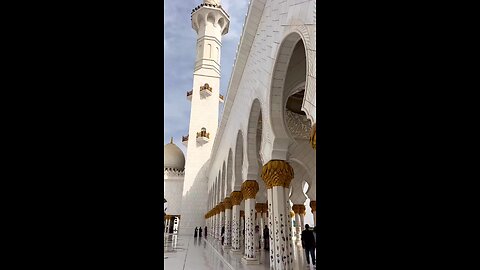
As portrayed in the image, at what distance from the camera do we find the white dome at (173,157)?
20688 millimetres

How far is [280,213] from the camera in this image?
425 centimetres

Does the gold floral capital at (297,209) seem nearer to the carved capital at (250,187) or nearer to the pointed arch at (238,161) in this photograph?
the pointed arch at (238,161)

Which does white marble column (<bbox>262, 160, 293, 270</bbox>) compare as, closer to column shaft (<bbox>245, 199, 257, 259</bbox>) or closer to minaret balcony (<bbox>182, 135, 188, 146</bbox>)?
→ column shaft (<bbox>245, 199, 257, 259</bbox>)

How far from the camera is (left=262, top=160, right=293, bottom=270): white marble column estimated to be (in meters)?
4.18

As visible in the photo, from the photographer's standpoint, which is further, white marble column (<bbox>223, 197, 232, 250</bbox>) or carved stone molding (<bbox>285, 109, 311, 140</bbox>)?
white marble column (<bbox>223, 197, 232, 250</bbox>)

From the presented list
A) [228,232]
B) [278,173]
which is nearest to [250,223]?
[278,173]

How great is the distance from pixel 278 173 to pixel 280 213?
1.79ft

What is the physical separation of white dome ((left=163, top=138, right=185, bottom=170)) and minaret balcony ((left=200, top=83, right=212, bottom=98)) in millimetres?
5131

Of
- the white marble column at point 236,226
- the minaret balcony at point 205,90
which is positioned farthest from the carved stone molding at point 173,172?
the white marble column at point 236,226

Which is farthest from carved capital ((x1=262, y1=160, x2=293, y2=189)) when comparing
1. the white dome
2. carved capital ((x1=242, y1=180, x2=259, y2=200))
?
the white dome

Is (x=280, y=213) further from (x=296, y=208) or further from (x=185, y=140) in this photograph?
(x=185, y=140)
